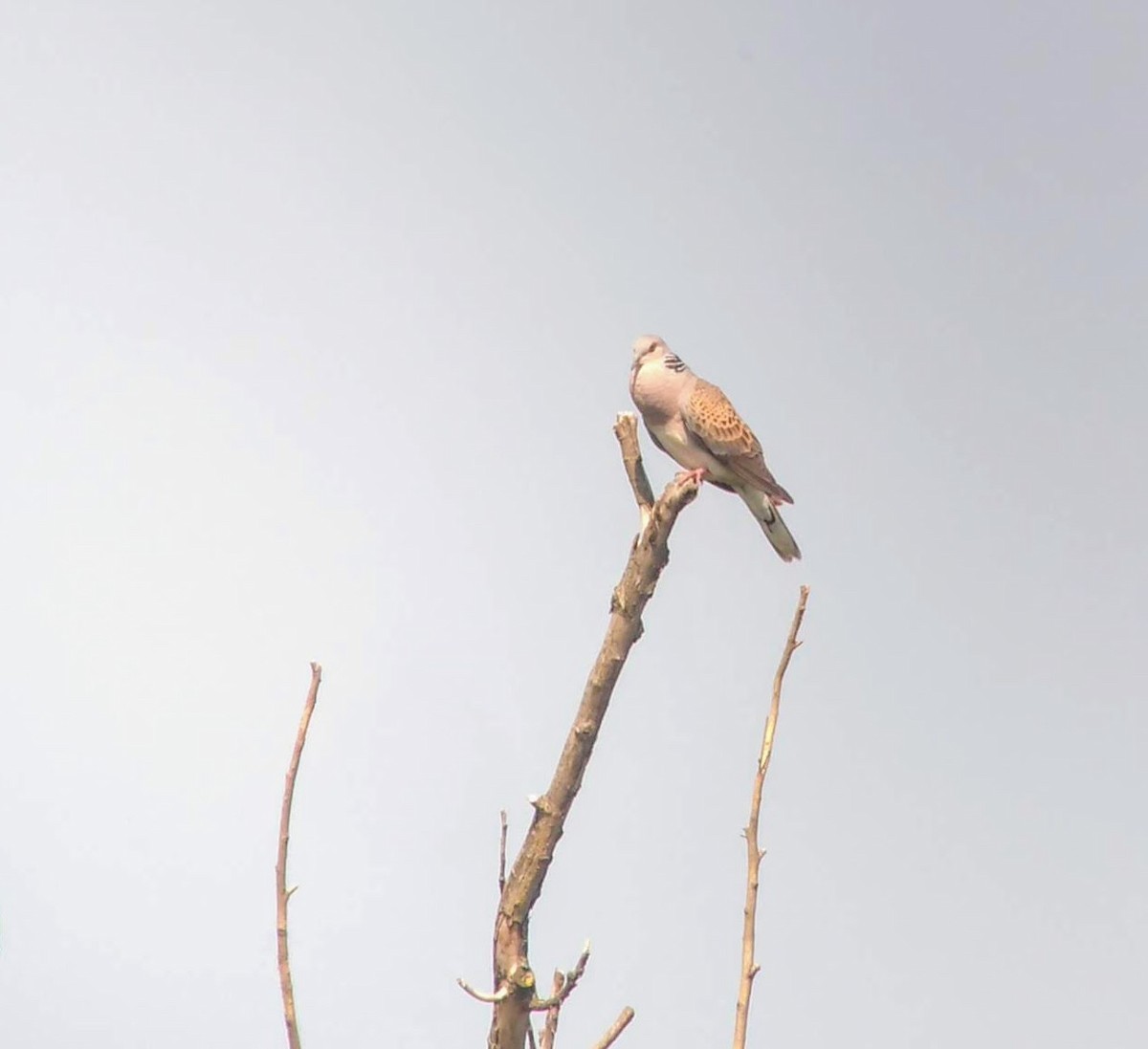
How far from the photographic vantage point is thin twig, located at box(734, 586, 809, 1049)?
61.9 inches

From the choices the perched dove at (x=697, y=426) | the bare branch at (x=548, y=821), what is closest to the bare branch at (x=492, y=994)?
the bare branch at (x=548, y=821)

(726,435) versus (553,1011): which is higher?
(726,435)

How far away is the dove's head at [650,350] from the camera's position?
386cm

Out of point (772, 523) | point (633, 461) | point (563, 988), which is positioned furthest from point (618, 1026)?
point (772, 523)

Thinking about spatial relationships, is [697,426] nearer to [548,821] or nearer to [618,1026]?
[548,821]

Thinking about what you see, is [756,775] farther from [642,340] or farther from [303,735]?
[642,340]

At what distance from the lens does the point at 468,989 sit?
1.82 m

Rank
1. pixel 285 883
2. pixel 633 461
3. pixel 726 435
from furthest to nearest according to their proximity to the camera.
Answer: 1. pixel 726 435
2. pixel 633 461
3. pixel 285 883

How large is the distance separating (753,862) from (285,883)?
523mm

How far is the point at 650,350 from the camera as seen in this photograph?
387 cm

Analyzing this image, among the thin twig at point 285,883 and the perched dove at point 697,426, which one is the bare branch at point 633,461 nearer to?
the thin twig at point 285,883

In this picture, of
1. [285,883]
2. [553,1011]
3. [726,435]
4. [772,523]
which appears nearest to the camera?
[285,883]

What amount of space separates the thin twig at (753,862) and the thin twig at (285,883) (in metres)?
0.47

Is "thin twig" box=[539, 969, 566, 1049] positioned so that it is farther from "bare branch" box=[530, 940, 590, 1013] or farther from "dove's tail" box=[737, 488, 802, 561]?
"dove's tail" box=[737, 488, 802, 561]
